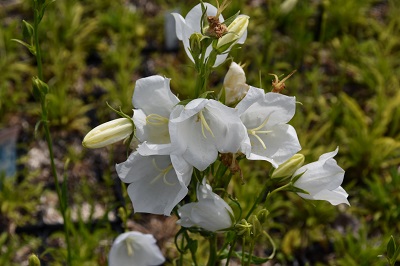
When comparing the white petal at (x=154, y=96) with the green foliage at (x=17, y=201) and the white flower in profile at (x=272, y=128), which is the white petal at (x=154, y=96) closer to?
the white flower in profile at (x=272, y=128)

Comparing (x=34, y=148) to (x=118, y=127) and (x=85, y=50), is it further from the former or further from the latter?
(x=118, y=127)

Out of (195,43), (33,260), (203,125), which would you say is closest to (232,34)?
(195,43)

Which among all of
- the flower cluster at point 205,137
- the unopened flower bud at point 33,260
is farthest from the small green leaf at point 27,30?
the unopened flower bud at point 33,260

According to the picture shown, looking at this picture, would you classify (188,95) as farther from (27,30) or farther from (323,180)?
(323,180)

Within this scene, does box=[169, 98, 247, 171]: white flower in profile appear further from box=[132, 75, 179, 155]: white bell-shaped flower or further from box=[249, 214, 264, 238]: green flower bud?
box=[249, 214, 264, 238]: green flower bud

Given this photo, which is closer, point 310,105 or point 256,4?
point 310,105

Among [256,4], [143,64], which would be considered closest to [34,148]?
[143,64]
